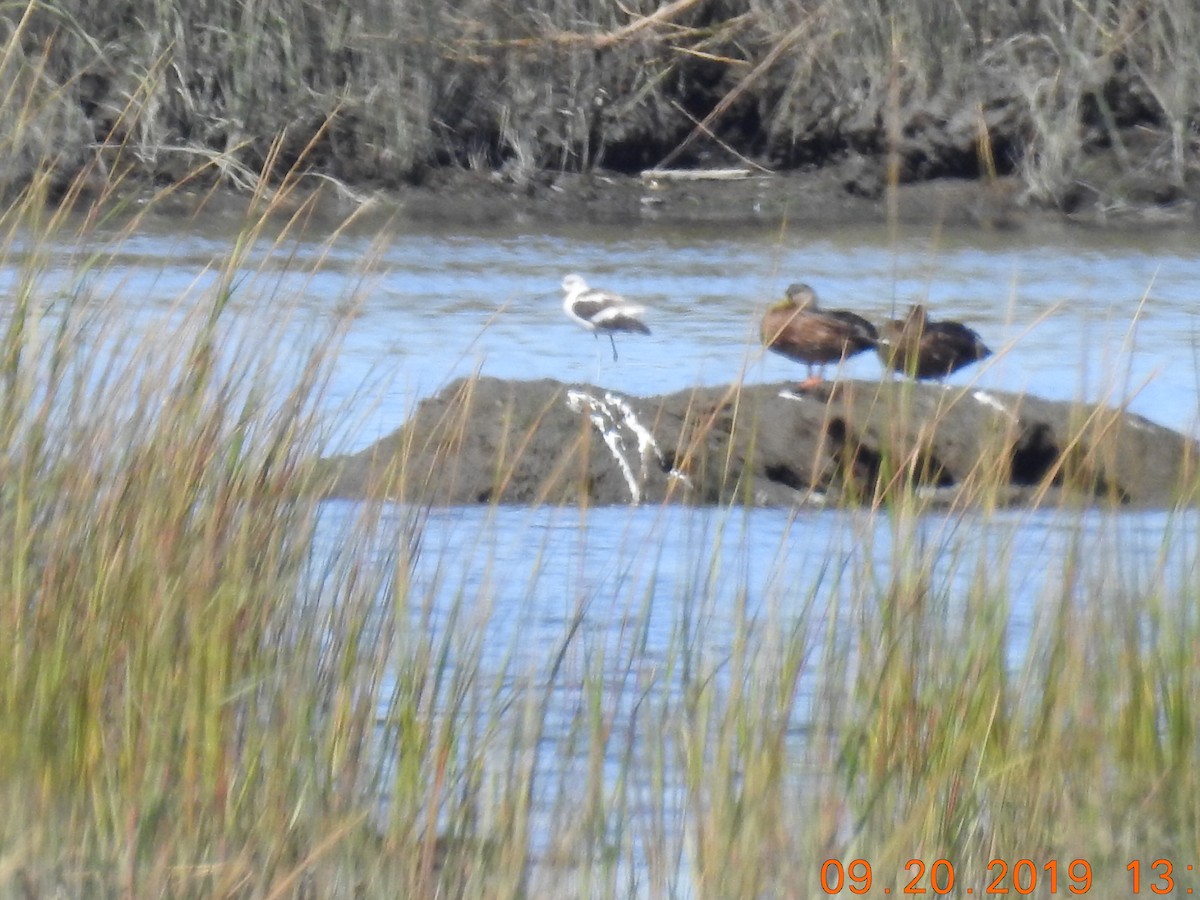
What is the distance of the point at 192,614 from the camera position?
2.64 metres

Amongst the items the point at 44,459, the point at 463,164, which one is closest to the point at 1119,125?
the point at 463,164

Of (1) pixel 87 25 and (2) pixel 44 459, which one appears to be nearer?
(2) pixel 44 459

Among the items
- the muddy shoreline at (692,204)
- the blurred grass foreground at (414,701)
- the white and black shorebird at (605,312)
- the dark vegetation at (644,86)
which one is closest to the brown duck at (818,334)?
the white and black shorebird at (605,312)

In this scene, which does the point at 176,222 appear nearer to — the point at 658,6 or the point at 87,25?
the point at 87,25

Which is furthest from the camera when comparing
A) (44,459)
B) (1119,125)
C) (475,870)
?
(1119,125)

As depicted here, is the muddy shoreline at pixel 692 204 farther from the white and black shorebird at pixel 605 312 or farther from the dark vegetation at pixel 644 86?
the white and black shorebird at pixel 605 312

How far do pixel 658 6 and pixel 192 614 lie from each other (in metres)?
13.5

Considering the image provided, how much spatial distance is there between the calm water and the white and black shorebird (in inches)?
8.4

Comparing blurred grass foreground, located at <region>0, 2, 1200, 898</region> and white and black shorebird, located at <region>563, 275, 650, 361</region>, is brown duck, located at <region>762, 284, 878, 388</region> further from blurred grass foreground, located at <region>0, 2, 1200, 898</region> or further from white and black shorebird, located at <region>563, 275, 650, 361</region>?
blurred grass foreground, located at <region>0, 2, 1200, 898</region>

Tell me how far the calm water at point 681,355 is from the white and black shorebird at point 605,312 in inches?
8.4

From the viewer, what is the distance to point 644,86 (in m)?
15.2

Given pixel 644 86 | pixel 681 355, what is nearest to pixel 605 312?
pixel 681 355

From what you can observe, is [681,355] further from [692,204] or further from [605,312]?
[692,204]

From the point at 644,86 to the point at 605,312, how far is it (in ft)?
21.1
